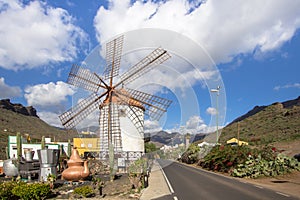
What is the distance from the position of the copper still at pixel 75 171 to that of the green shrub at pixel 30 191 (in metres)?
5.53

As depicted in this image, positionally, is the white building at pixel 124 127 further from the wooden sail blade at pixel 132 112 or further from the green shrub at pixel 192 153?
the green shrub at pixel 192 153

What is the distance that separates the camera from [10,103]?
369 feet

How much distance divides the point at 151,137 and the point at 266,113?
68.8 m

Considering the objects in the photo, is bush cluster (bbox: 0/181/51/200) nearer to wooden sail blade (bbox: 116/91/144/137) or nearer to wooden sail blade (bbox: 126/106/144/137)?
wooden sail blade (bbox: 116/91/144/137)

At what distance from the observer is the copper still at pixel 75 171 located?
18.1 metres

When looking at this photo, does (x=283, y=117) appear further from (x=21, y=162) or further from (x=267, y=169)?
(x=21, y=162)

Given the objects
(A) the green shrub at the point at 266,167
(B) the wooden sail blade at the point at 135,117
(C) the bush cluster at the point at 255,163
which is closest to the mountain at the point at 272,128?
(C) the bush cluster at the point at 255,163

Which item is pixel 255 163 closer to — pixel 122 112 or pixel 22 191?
pixel 122 112

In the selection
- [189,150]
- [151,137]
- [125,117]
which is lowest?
[189,150]

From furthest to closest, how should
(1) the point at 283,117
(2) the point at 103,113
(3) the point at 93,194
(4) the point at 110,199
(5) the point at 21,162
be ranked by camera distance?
(1) the point at 283,117
(2) the point at 103,113
(5) the point at 21,162
(3) the point at 93,194
(4) the point at 110,199

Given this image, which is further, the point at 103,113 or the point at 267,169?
the point at 103,113

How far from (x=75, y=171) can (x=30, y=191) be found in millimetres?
6453

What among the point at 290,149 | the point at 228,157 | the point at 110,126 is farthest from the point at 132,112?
the point at 290,149

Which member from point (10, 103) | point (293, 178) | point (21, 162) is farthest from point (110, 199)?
point (10, 103)
